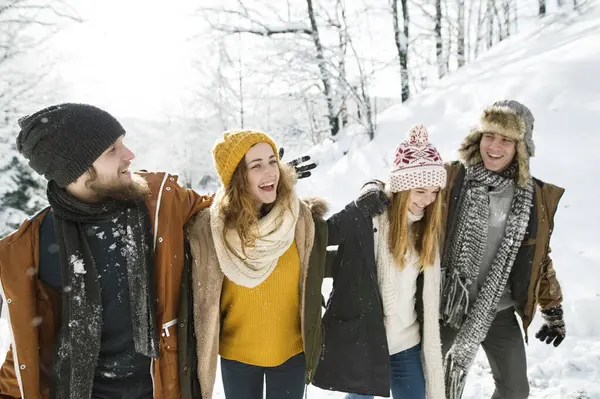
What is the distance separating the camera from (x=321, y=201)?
2.43 m

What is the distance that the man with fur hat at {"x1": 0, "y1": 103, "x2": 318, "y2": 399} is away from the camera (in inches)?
67.6

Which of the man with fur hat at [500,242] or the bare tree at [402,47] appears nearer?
the man with fur hat at [500,242]

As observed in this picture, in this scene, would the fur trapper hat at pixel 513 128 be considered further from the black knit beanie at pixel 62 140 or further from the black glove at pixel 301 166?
the black knit beanie at pixel 62 140

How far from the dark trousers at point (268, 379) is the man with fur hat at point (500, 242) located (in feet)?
3.31

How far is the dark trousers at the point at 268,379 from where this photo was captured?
7.57ft

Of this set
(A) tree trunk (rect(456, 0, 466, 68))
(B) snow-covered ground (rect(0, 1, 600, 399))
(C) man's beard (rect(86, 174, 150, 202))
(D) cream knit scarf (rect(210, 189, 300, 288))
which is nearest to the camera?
(C) man's beard (rect(86, 174, 150, 202))

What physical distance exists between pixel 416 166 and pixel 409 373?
123cm

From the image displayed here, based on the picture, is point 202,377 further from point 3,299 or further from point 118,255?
point 3,299

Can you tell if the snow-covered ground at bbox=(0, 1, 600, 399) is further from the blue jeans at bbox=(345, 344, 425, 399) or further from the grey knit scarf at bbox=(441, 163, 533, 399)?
the blue jeans at bbox=(345, 344, 425, 399)

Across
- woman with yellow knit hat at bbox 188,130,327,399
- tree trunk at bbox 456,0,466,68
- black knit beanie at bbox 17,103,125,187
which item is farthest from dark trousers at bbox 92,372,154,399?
tree trunk at bbox 456,0,466,68

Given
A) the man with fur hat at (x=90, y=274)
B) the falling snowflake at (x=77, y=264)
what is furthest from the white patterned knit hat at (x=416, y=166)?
the falling snowflake at (x=77, y=264)

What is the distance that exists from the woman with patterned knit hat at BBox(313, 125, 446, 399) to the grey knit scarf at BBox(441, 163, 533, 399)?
0.28 meters

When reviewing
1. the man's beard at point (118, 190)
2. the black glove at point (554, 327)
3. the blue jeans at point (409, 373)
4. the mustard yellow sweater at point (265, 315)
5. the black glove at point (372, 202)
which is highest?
the man's beard at point (118, 190)

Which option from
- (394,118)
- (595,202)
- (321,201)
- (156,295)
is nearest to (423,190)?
(321,201)
